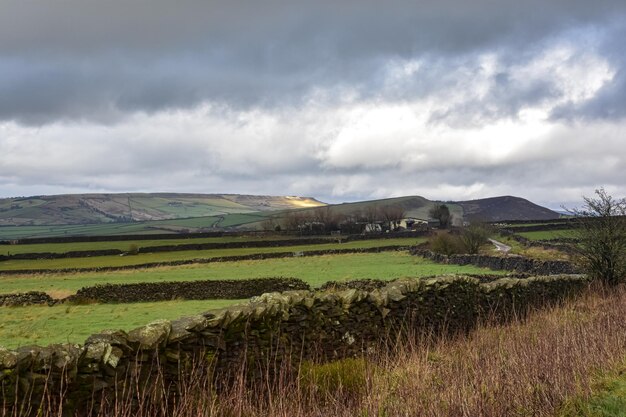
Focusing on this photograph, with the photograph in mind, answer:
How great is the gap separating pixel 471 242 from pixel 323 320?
48.3 meters

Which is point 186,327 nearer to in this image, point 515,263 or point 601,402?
point 601,402

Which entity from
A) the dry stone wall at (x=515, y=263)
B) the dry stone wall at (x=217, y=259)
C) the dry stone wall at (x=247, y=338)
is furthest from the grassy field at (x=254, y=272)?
the dry stone wall at (x=247, y=338)

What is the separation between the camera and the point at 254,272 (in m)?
44.5

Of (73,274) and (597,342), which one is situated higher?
(597,342)

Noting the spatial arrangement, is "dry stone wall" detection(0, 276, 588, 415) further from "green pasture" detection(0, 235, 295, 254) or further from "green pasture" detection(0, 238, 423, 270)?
"green pasture" detection(0, 235, 295, 254)

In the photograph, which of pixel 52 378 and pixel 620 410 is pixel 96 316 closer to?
pixel 52 378

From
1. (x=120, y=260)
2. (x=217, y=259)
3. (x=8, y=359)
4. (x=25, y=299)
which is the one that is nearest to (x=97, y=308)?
(x=25, y=299)

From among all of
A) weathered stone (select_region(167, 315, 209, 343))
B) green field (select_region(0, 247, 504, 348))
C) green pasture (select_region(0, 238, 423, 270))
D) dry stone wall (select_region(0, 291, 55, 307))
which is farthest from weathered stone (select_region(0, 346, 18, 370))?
green pasture (select_region(0, 238, 423, 270))

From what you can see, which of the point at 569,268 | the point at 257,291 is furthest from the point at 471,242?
the point at 257,291

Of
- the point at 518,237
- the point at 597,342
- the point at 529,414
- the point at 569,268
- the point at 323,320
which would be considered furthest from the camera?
the point at 518,237

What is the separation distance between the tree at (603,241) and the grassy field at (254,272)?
500 inches

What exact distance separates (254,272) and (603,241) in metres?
29.5

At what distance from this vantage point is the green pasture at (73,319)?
1874 cm

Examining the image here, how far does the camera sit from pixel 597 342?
848cm
